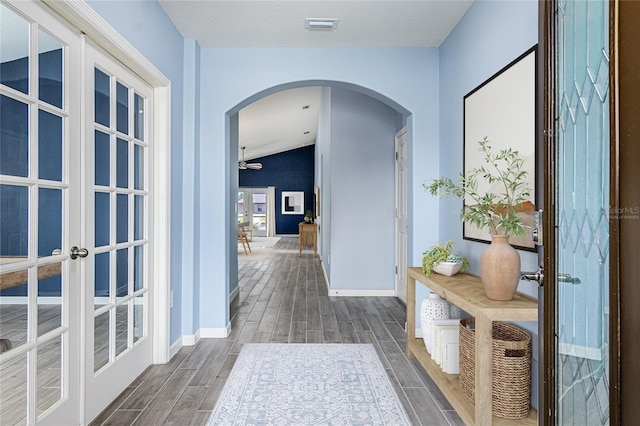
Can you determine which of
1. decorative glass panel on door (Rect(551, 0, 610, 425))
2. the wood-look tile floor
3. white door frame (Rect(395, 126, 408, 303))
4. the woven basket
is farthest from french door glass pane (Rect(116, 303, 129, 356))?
white door frame (Rect(395, 126, 408, 303))

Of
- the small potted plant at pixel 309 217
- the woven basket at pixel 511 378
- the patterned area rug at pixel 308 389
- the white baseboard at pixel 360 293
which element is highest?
the small potted plant at pixel 309 217

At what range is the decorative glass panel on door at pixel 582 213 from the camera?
94 centimetres

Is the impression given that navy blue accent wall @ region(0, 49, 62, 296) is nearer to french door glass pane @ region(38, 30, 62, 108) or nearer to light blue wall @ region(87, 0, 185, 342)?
french door glass pane @ region(38, 30, 62, 108)

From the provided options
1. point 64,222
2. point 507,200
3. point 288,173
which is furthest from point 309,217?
point 64,222

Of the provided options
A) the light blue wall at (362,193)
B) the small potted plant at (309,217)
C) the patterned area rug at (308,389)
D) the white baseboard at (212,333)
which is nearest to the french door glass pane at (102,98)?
the patterned area rug at (308,389)

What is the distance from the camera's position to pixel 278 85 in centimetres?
333

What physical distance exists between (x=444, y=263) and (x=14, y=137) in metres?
2.26

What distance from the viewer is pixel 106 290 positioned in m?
2.16

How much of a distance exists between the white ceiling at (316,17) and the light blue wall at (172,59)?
14 cm

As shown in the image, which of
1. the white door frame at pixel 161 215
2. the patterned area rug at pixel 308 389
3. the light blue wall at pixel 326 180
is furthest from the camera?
the light blue wall at pixel 326 180

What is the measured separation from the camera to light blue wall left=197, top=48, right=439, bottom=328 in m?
3.31

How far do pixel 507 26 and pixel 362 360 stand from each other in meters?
2.30

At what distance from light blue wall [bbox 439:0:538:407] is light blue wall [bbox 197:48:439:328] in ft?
0.44

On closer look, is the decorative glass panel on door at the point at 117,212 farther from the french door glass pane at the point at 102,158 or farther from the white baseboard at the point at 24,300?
the white baseboard at the point at 24,300
